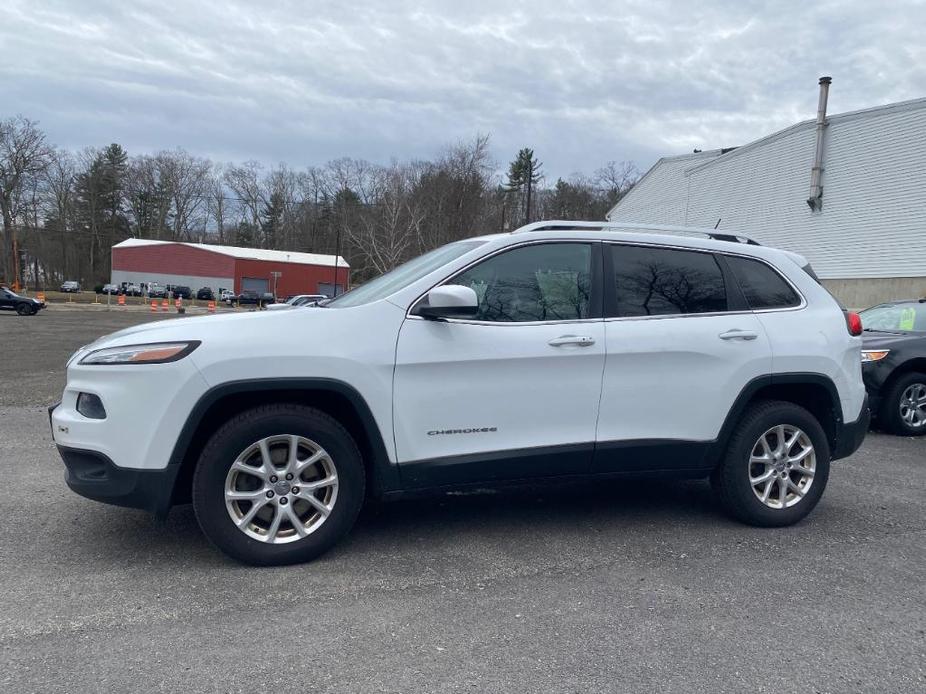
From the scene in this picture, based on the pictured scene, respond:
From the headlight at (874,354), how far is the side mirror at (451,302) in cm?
613

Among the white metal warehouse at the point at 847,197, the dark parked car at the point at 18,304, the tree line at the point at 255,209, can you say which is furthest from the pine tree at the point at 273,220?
the white metal warehouse at the point at 847,197

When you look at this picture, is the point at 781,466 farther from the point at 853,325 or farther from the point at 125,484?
the point at 125,484

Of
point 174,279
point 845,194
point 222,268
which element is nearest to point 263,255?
point 222,268

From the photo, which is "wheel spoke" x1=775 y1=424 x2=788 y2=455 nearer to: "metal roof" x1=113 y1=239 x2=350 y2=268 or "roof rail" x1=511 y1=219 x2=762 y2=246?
"roof rail" x1=511 y1=219 x2=762 y2=246

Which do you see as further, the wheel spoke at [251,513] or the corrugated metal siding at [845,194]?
the corrugated metal siding at [845,194]

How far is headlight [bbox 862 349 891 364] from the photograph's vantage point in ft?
25.8

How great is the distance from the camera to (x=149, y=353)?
3447 millimetres

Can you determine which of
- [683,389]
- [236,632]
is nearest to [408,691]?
[236,632]

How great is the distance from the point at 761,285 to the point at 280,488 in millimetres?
3207

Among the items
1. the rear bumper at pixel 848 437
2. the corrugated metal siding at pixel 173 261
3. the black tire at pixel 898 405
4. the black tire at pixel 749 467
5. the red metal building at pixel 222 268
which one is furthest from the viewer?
the corrugated metal siding at pixel 173 261

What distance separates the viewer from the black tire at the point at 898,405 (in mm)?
7820

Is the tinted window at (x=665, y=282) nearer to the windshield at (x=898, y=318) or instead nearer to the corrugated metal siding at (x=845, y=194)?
the windshield at (x=898, y=318)

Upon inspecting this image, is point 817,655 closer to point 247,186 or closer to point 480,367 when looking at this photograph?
point 480,367

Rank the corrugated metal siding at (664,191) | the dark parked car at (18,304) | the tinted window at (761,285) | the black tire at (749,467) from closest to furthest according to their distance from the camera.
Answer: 1. the black tire at (749,467)
2. the tinted window at (761,285)
3. the corrugated metal siding at (664,191)
4. the dark parked car at (18,304)
